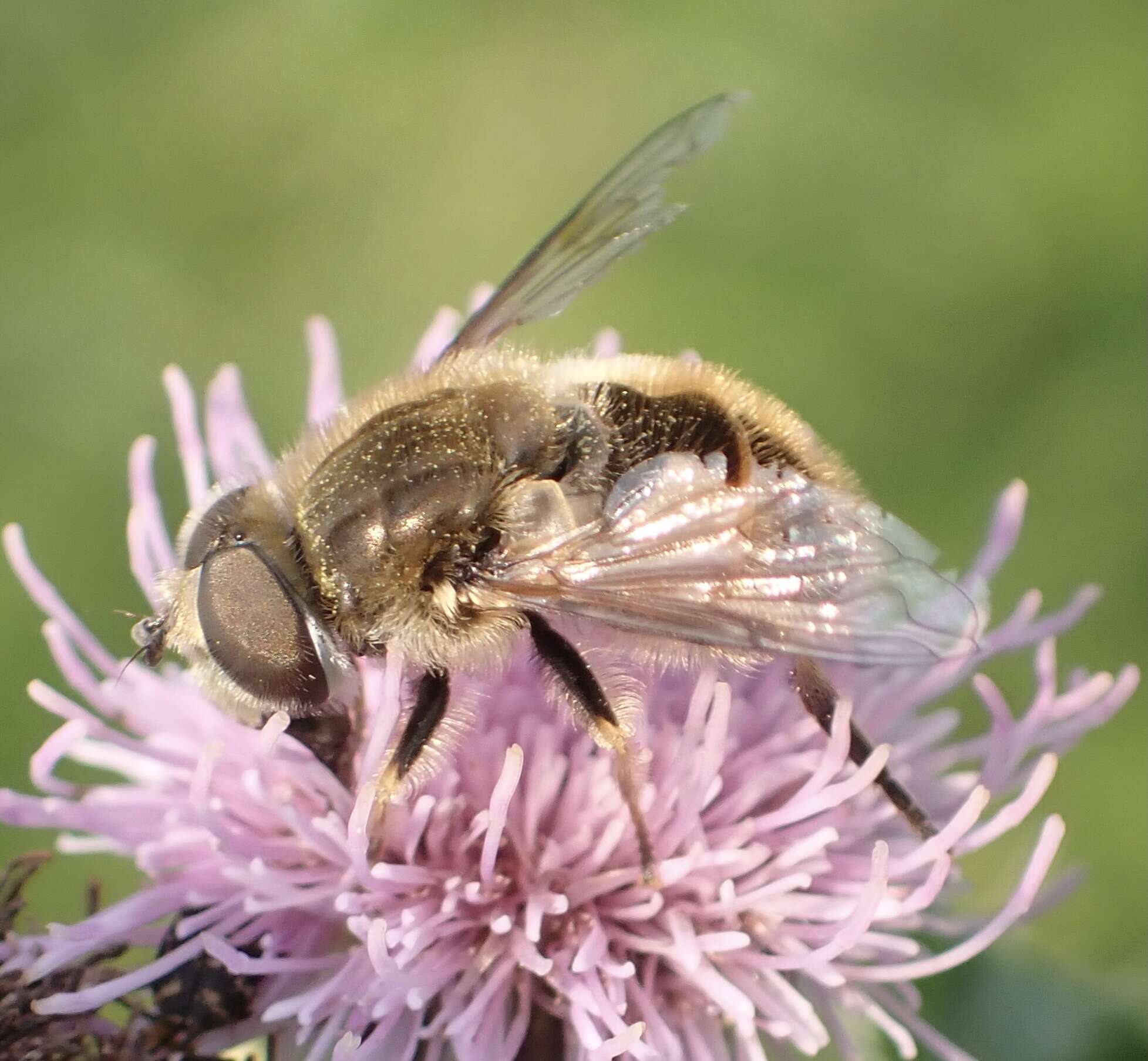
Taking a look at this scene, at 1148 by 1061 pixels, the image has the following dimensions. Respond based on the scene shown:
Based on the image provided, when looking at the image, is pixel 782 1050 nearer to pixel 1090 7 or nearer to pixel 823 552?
pixel 823 552

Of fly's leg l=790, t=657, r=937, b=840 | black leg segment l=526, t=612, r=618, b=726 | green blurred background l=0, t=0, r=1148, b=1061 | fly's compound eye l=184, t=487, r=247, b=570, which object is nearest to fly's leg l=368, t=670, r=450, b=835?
black leg segment l=526, t=612, r=618, b=726

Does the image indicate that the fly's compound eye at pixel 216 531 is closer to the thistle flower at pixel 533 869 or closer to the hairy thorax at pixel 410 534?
the hairy thorax at pixel 410 534

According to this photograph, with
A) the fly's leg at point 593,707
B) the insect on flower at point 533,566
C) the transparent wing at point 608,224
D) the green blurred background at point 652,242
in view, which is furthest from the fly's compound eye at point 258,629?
the green blurred background at point 652,242

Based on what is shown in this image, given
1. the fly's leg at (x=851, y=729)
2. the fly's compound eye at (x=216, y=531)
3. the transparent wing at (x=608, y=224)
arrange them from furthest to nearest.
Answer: the transparent wing at (x=608, y=224), the fly's leg at (x=851, y=729), the fly's compound eye at (x=216, y=531)

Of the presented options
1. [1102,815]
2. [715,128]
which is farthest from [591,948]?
[1102,815]

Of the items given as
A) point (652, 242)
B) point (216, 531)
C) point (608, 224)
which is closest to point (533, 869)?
point (216, 531)

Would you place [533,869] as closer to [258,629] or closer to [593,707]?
[593,707]
